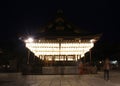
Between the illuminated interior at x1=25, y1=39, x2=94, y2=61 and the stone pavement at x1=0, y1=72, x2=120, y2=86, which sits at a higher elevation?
the illuminated interior at x1=25, y1=39, x2=94, y2=61

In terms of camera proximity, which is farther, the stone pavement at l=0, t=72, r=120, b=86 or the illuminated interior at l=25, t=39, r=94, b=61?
the illuminated interior at l=25, t=39, r=94, b=61

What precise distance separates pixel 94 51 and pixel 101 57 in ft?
15.9

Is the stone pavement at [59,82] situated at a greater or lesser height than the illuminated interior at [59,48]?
lesser

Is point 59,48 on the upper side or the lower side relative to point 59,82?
upper

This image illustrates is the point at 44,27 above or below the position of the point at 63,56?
above

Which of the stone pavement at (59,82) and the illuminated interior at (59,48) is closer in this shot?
the stone pavement at (59,82)

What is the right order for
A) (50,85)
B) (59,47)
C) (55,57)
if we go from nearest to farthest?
1. (50,85)
2. (59,47)
3. (55,57)

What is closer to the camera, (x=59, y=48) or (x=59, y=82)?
(x=59, y=82)

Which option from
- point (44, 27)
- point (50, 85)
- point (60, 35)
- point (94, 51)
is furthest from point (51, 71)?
point (94, 51)

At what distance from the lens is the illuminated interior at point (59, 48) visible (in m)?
25.3

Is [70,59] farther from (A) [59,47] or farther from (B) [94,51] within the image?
(B) [94,51]

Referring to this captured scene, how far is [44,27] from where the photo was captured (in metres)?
29.4

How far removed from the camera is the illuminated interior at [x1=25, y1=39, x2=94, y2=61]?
83.0 feet

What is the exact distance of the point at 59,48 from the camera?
28.4 meters
